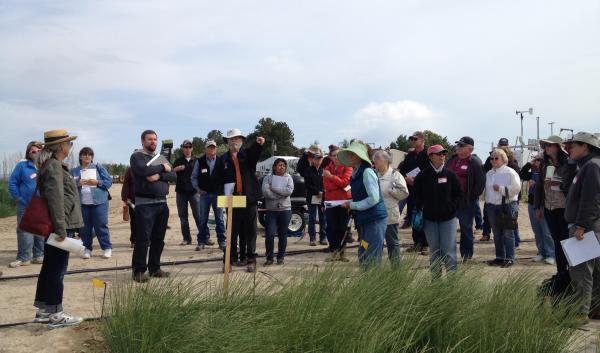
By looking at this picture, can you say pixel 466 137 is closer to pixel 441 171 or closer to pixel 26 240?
pixel 441 171

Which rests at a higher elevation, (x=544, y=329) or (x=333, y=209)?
(x=333, y=209)

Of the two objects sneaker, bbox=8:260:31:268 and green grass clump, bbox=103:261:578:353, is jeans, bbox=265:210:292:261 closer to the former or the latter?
green grass clump, bbox=103:261:578:353

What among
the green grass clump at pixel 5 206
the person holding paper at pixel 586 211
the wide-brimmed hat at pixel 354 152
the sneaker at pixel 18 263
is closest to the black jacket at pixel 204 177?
the sneaker at pixel 18 263

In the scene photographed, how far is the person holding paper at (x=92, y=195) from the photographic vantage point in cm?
Answer: 859

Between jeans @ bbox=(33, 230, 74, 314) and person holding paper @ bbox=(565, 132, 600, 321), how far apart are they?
187 inches

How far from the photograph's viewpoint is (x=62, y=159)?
16.8ft

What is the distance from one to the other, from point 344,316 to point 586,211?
9.20 feet

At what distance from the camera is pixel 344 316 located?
3691 mm

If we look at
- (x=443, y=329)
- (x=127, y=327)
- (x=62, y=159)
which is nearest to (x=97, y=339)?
(x=127, y=327)

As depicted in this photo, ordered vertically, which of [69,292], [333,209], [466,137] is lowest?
[69,292]

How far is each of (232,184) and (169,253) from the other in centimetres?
268

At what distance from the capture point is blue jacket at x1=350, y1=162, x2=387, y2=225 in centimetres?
595

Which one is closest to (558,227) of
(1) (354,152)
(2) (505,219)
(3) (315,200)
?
(2) (505,219)

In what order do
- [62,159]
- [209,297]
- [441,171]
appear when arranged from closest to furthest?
1. [209,297]
2. [62,159]
3. [441,171]
